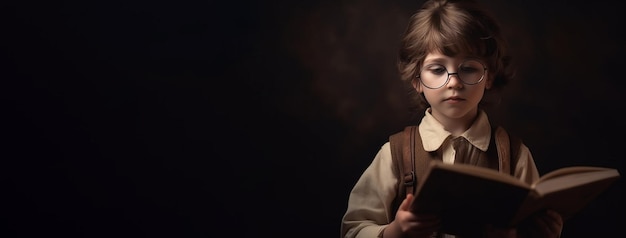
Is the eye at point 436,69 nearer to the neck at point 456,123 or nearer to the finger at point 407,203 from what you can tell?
the neck at point 456,123

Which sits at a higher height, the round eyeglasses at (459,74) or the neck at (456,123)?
the round eyeglasses at (459,74)

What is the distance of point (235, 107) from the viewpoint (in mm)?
1990

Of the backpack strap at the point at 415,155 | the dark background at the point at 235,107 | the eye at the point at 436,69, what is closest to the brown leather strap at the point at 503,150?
the backpack strap at the point at 415,155

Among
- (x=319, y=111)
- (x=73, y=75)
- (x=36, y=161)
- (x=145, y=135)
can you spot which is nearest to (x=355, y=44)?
(x=319, y=111)

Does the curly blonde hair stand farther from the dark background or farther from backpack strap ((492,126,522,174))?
the dark background

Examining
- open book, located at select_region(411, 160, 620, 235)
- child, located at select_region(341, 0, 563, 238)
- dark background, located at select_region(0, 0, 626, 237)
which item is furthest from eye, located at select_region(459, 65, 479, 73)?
dark background, located at select_region(0, 0, 626, 237)

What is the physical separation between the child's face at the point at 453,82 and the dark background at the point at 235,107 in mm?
430

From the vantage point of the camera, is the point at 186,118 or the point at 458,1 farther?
the point at 186,118

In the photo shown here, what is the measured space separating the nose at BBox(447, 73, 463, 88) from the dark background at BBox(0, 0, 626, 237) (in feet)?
1.55

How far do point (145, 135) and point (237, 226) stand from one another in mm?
382

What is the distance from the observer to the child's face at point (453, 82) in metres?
1.62

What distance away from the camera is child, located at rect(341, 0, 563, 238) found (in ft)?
5.32

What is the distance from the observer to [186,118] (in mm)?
1955

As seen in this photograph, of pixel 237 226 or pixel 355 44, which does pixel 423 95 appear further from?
pixel 237 226
